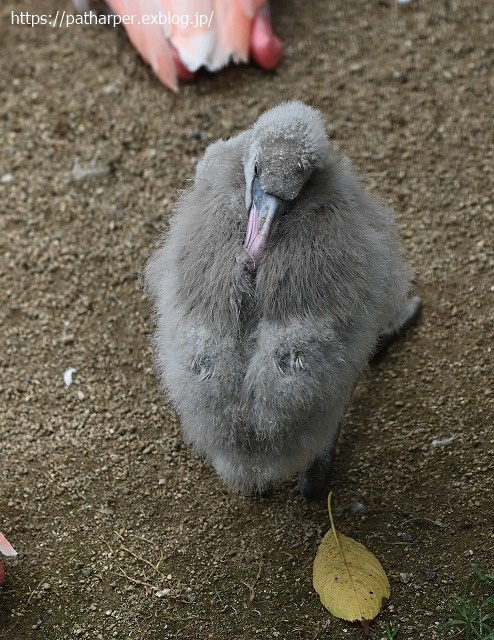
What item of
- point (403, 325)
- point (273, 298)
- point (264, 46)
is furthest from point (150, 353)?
point (264, 46)

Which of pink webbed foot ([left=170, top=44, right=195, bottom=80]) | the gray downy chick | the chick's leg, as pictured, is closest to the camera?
the gray downy chick

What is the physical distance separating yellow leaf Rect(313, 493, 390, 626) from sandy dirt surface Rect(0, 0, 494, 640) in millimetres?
52

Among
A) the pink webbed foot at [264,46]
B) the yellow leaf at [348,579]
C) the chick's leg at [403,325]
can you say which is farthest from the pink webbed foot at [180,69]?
the yellow leaf at [348,579]

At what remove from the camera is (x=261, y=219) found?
2.46 m

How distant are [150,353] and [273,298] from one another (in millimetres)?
1105

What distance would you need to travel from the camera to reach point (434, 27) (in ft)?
14.3

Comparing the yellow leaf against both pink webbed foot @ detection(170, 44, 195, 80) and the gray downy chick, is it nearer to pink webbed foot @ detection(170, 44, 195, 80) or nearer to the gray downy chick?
the gray downy chick

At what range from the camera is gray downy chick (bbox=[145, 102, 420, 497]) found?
2430 millimetres

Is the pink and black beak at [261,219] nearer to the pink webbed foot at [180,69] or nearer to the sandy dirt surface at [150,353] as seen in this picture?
the sandy dirt surface at [150,353]

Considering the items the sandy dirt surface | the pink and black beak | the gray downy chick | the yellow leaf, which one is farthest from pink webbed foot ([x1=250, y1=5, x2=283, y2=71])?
the yellow leaf

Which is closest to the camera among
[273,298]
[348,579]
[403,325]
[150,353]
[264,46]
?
[273,298]

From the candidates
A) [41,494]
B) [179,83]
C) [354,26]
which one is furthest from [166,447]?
[354,26]

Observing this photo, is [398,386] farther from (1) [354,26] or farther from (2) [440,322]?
(1) [354,26]

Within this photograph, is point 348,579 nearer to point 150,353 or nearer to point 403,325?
point 403,325
